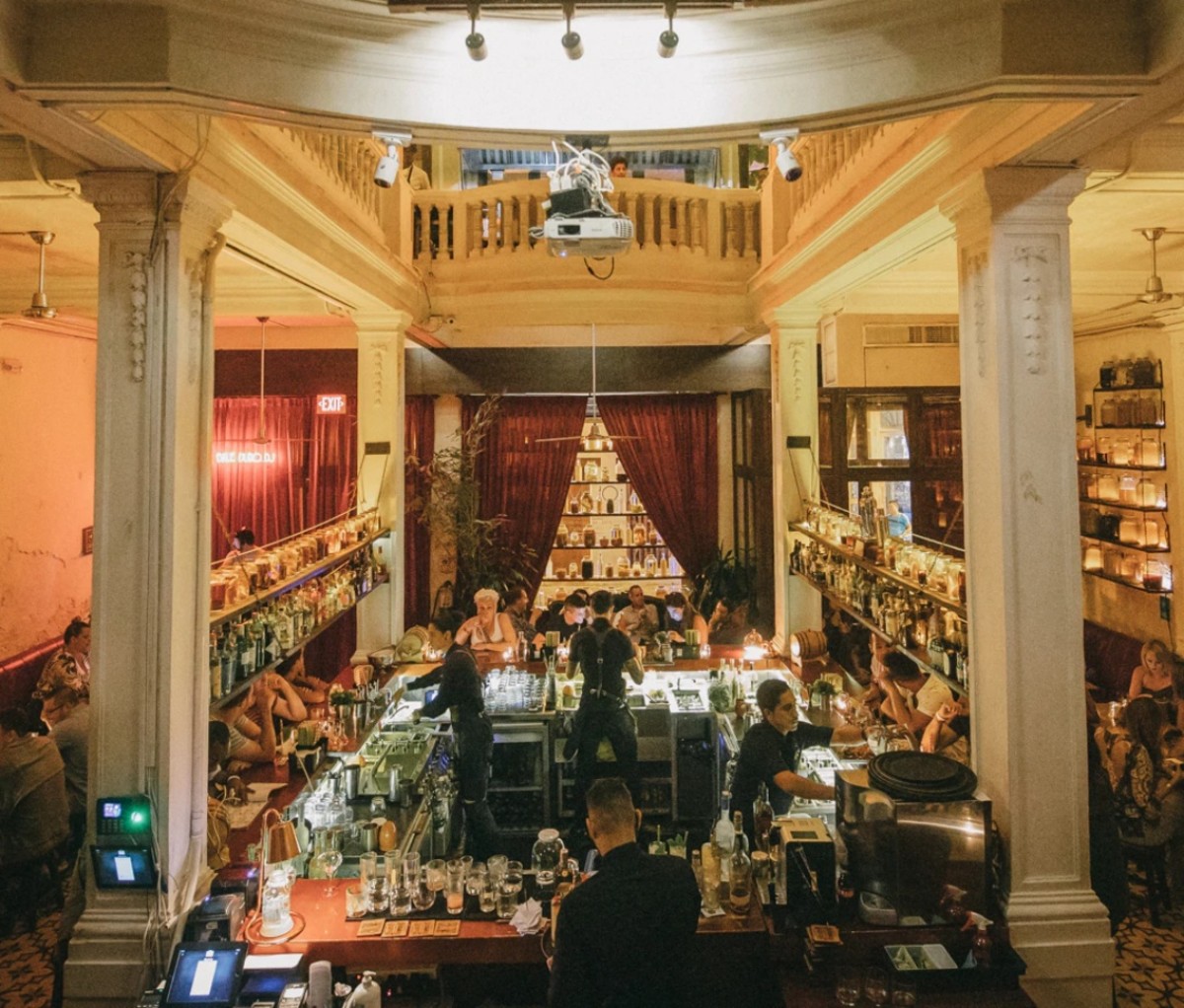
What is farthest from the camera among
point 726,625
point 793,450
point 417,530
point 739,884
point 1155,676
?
point 417,530

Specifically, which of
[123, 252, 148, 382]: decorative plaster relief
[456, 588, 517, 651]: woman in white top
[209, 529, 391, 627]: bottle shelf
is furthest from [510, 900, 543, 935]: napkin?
[456, 588, 517, 651]: woman in white top

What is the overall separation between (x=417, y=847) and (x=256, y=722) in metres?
1.27

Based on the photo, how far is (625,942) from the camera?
2527 millimetres

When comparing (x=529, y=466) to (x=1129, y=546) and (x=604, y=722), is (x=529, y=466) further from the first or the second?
(x=1129, y=546)

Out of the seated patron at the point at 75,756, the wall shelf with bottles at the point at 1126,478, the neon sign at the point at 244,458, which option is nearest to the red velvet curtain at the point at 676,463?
the neon sign at the point at 244,458

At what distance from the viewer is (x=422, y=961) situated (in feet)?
10.2

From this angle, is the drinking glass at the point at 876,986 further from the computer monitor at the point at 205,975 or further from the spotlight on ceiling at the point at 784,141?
the spotlight on ceiling at the point at 784,141

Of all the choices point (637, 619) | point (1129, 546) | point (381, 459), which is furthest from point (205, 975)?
point (1129, 546)

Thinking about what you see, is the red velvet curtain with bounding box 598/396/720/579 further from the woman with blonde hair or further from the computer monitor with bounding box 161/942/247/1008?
the computer monitor with bounding box 161/942/247/1008

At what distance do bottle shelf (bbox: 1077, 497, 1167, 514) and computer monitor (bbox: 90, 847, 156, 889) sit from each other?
7.97 meters

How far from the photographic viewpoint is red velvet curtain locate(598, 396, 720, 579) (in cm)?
916

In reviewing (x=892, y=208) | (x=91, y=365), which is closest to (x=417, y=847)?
(x=892, y=208)

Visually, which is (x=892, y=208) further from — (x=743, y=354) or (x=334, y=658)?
(x=334, y=658)

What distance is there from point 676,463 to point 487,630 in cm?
333
